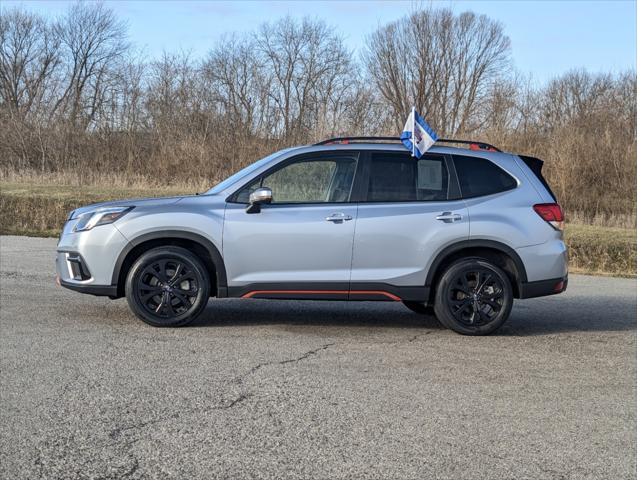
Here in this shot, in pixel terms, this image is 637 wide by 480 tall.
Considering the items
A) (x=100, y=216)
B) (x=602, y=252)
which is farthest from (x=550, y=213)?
(x=602, y=252)

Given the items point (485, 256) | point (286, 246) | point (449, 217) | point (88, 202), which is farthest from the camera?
point (88, 202)

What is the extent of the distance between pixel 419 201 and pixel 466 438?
3650mm

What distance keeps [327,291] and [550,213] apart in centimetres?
244

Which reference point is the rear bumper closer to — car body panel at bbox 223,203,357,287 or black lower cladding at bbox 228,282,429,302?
black lower cladding at bbox 228,282,429,302

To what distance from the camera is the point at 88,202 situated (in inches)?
872

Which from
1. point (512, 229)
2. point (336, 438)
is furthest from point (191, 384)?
point (512, 229)

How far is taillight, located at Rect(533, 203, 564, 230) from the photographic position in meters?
8.31

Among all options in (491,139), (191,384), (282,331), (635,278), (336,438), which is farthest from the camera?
(491,139)

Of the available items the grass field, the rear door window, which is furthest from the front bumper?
the grass field

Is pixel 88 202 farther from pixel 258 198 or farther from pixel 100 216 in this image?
pixel 258 198

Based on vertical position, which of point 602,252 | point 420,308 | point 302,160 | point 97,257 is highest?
point 302,160

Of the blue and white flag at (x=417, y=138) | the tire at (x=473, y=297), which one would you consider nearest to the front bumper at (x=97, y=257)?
the blue and white flag at (x=417, y=138)

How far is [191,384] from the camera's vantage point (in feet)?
19.3

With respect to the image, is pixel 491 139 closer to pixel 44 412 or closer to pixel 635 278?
pixel 635 278
